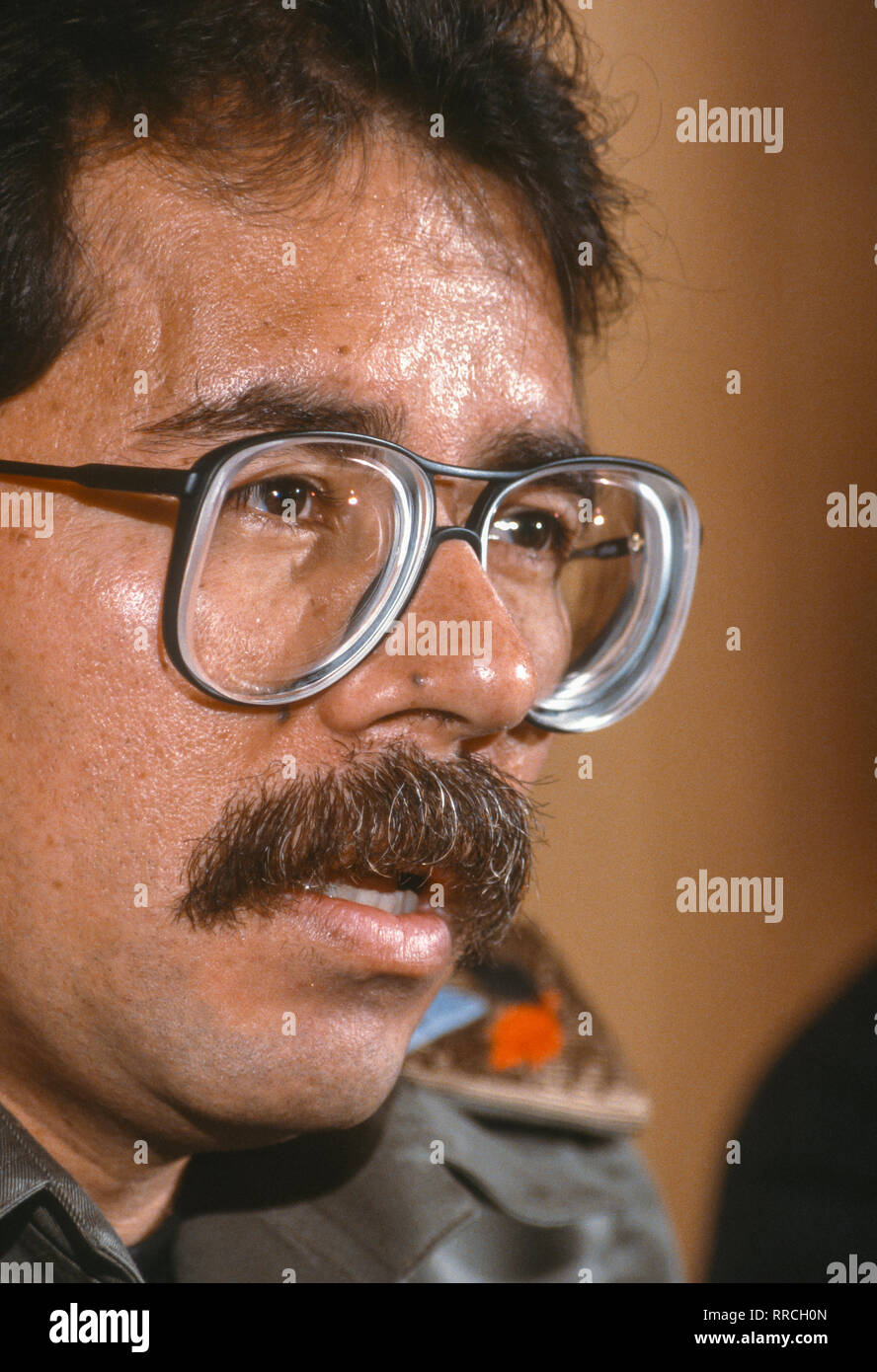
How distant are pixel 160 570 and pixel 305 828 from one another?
21 cm

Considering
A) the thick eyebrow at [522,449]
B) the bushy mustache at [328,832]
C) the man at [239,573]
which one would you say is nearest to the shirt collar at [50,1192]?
the man at [239,573]

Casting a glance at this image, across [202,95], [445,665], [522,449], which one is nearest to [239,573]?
[445,665]

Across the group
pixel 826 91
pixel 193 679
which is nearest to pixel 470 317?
pixel 193 679

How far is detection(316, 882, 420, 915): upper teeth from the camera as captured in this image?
0.85 meters

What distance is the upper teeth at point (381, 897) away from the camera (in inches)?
33.6

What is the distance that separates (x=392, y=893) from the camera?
90 cm

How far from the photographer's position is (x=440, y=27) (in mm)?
917

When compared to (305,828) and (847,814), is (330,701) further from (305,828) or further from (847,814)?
(847,814)

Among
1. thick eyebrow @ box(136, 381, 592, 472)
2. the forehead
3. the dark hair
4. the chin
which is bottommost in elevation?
the chin

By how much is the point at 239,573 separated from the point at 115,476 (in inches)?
4.2

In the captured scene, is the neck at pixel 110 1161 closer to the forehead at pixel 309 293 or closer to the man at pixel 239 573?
the man at pixel 239 573

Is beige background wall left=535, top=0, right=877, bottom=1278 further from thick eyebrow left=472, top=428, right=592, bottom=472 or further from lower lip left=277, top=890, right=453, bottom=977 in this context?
lower lip left=277, top=890, right=453, bottom=977

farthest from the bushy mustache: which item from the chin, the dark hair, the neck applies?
the dark hair

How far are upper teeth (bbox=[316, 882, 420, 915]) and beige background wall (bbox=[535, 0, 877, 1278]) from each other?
782mm
